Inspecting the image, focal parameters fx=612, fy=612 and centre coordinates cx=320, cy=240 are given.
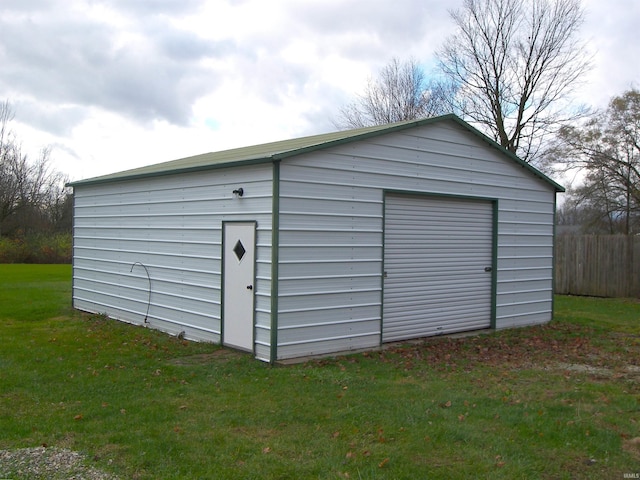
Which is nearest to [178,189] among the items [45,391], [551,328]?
Result: [45,391]

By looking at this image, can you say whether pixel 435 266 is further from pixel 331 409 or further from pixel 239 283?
pixel 331 409

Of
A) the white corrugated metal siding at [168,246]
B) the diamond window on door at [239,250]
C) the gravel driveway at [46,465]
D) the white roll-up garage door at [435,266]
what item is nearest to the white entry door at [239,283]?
the diamond window on door at [239,250]

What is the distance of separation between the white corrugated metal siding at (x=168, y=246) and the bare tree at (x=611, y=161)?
1858 centimetres

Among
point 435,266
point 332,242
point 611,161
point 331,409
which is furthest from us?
point 611,161

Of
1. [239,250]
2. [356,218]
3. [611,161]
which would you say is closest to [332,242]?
[356,218]

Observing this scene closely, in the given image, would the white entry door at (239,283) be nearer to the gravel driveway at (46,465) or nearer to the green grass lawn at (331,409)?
the green grass lawn at (331,409)

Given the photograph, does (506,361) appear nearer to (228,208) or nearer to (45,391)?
(228,208)

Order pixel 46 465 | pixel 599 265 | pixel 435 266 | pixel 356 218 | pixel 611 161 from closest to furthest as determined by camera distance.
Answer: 1. pixel 46 465
2. pixel 356 218
3. pixel 435 266
4. pixel 599 265
5. pixel 611 161

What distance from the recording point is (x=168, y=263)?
1091 cm

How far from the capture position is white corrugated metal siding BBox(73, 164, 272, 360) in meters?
8.74

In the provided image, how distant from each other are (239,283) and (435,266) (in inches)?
146

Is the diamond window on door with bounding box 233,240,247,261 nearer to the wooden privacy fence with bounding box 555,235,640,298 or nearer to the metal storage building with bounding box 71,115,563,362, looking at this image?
the metal storage building with bounding box 71,115,563,362

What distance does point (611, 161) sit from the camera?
23.6m

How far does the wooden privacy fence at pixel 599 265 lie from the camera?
18031 mm
